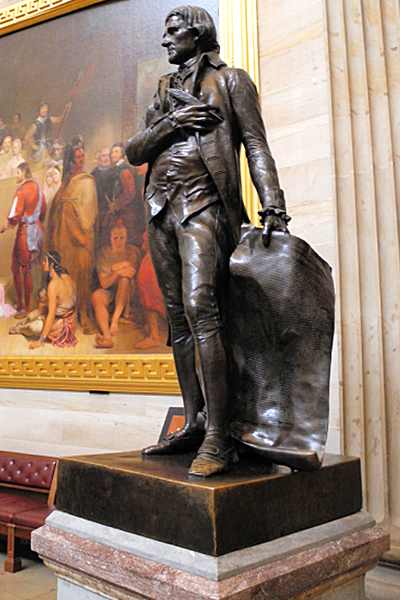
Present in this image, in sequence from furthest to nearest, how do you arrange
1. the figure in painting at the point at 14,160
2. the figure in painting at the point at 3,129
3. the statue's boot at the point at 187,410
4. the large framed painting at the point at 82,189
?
the figure in painting at the point at 3,129
the figure in painting at the point at 14,160
the large framed painting at the point at 82,189
the statue's boot at the point at 187,410

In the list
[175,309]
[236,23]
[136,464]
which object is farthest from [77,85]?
[136,464]

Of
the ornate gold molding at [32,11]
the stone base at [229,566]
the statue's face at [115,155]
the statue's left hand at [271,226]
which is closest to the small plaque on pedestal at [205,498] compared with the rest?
the stone base at [229,566]

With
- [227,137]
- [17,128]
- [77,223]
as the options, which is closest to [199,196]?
[227,137]

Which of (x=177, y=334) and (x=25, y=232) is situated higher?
(x=25, y=232)

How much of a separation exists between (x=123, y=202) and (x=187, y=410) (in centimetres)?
343

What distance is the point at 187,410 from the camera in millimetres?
2441

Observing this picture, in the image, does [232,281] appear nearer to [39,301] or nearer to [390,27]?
[390,27]

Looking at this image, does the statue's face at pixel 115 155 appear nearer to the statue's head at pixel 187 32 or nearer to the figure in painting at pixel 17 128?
the figure in painting at pixel 17 128

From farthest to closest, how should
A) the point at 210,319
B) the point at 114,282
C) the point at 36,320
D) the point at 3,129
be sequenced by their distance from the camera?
1. the point at 3,129
2. the point at 36,320
3. the point at 114,282
4. the point at 210,319

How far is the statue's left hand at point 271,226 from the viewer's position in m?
2.17

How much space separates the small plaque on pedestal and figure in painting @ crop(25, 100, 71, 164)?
462cm

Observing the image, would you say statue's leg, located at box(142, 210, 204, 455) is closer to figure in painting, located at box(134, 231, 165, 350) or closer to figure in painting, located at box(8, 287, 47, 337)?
figure in painting, located at box(134, 231, 165, 350)

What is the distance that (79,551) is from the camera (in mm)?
1962

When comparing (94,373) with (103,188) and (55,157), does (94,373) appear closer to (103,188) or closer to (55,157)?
(103,188)
